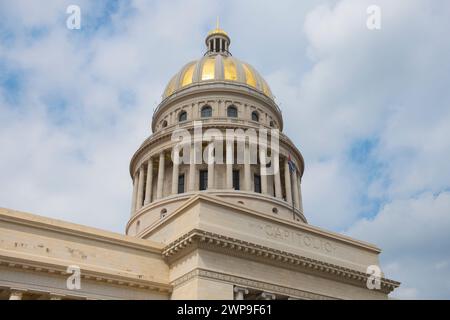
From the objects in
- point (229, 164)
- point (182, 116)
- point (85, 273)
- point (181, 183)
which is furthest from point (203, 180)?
point (85, 273)

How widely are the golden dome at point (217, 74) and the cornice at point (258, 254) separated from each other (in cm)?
2566

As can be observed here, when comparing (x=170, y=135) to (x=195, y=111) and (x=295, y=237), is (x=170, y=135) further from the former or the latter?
(x=295, y=237)

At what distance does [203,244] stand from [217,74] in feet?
92.9

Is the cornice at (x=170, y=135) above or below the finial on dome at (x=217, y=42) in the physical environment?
below

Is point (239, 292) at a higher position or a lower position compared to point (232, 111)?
lower

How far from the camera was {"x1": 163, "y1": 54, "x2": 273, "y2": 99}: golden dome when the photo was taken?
178 feet

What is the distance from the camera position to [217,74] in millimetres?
54094

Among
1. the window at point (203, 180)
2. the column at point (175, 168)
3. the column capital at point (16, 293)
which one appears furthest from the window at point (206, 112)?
the column capital at point (16, 293)

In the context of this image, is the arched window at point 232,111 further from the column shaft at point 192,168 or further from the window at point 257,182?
the window at point 257,182

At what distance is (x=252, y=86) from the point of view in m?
54.8

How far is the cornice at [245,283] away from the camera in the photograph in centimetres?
2862
